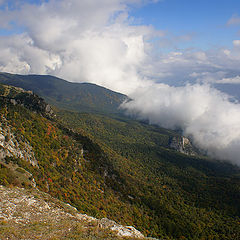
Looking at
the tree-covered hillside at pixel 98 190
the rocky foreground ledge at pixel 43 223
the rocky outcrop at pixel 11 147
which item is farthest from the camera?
the tree-covered hillside at pixel 98 190

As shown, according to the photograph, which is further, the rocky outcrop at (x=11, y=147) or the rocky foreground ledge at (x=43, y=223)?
the rocky outcrop at (x=11, y=147)

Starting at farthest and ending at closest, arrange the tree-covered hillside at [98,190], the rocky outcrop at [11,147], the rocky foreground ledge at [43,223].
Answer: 1. the tree-covered hillside at [98,190]
2. the rocky outcrop at [11,147]
3. the rocky foreground ledge at [43,223]

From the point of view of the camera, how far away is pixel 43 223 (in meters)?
24.8

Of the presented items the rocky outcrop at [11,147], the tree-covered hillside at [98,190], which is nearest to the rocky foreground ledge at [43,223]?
the tree-covered hillside at [98,190]

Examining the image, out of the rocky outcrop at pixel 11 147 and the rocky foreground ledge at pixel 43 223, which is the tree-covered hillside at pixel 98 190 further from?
the rocky foreground ledge at pixel 43 223

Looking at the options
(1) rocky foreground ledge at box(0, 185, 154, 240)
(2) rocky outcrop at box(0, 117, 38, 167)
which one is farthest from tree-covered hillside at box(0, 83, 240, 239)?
(1) rocky foreground ledge at box(0, 185, 154, 240)

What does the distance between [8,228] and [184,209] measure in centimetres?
13197

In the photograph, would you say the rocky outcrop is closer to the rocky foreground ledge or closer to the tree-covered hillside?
the tree-covered hillside

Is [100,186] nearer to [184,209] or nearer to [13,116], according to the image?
[13,116]

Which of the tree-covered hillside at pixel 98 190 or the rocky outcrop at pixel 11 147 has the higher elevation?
the rocky outcrop at pixel 11 147

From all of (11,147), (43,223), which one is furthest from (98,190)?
(43,223)

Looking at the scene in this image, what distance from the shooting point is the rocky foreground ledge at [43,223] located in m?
21.9

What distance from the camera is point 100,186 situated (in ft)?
297

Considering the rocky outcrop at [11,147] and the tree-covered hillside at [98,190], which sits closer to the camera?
the rocky outcrop at [11,147]
